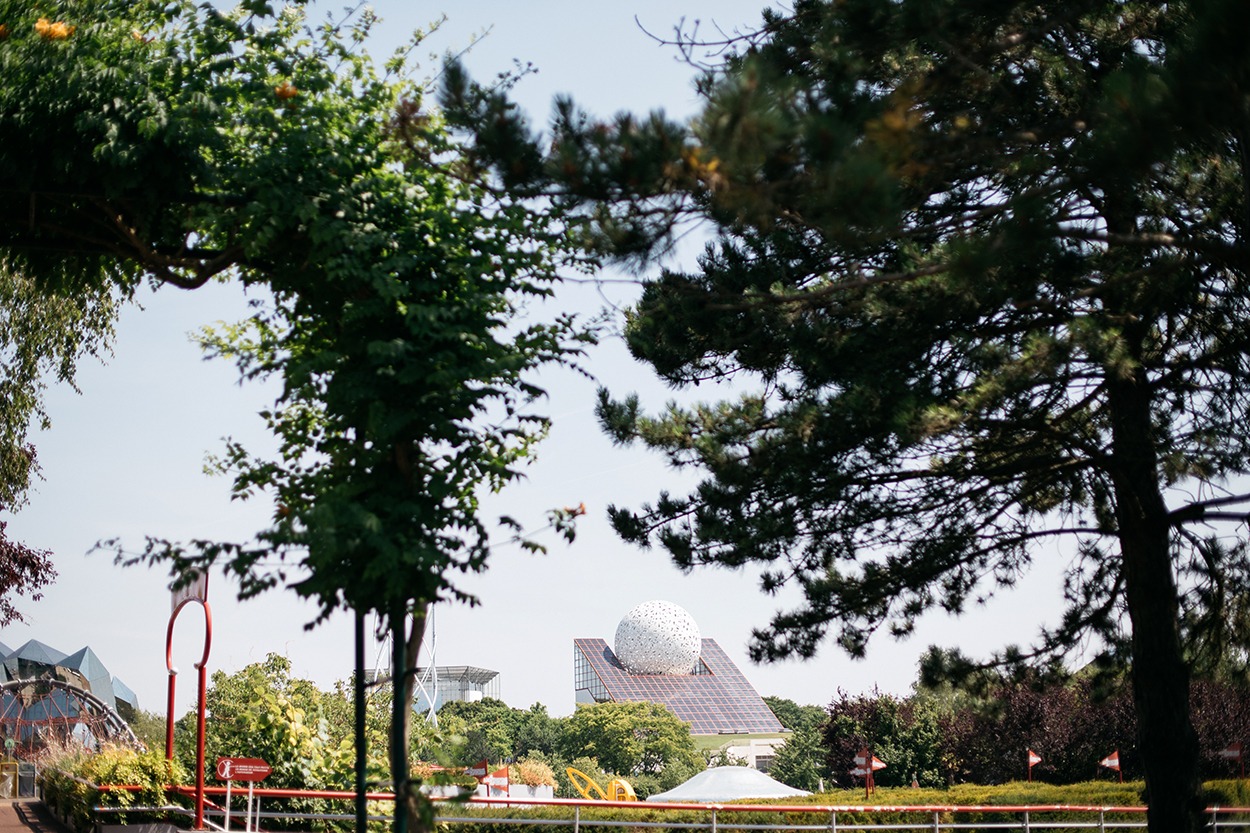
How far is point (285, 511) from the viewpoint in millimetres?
6406

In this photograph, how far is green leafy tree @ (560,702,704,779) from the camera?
56312 mm

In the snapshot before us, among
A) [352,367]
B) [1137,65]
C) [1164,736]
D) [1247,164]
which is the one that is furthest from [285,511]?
[1164,736]

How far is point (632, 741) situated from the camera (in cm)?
5612

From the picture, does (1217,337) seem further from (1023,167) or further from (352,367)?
(352,367)

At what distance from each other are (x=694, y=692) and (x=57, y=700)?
156 feet

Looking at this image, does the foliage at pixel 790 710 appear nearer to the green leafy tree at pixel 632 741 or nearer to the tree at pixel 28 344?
the green leafy tree at pixel 632 741

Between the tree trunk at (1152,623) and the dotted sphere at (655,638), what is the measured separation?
6251 cm

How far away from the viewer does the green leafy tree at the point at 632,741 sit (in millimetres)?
56312

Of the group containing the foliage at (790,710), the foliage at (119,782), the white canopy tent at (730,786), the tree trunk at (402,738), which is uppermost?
the tree trunk at (402,738)

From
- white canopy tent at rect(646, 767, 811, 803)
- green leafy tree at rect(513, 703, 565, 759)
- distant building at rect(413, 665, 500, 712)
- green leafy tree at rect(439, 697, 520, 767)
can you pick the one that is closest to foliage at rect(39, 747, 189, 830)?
white canopy tent at rect(646, 767, 811, 803)

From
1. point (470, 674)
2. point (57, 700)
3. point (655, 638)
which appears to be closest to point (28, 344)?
point (57, 700)

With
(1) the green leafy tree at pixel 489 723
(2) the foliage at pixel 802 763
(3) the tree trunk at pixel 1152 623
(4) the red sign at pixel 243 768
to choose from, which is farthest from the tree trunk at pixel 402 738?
(2) the foliage at pixel 802 763

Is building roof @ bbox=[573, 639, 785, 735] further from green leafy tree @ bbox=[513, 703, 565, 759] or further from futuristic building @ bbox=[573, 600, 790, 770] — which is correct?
green leafy tree @ bbox=[513, 703, 565, 759]

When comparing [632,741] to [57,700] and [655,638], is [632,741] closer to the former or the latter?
[655,638]
